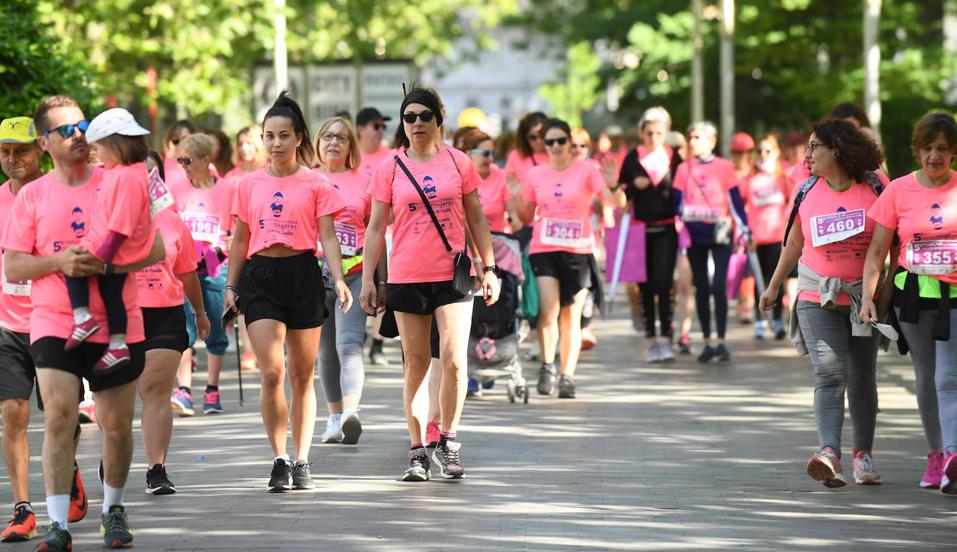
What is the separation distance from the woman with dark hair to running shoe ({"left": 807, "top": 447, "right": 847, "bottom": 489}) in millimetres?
10

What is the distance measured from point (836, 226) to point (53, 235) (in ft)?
13.2

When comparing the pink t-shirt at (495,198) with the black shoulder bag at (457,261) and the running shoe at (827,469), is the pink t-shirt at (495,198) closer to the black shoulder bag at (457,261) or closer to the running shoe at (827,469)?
the black shoulder bag at (457,261)

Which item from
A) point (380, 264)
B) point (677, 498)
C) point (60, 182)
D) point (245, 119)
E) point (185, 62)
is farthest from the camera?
point (245, 119)

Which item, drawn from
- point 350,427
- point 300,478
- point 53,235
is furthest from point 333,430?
point 53,235

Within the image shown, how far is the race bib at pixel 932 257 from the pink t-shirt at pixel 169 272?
11.7ft

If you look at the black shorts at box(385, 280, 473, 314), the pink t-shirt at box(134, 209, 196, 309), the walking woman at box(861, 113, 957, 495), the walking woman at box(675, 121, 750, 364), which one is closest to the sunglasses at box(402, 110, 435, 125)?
the black shorts at box(385, 280, 473, 314)

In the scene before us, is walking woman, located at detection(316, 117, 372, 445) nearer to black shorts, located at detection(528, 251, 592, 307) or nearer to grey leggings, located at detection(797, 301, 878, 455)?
black shorts, located at detection(528, 251, 592, 307)

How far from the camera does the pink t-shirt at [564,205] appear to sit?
1340cm

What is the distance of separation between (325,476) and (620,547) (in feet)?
8.01

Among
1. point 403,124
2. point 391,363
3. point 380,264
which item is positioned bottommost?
point 391,363

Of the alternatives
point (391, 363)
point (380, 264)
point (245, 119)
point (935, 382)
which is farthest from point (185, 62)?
point (245, 119)

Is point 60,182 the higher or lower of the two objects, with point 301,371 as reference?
higher

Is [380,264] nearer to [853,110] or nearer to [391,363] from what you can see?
[853,110]

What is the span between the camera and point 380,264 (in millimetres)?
10383
